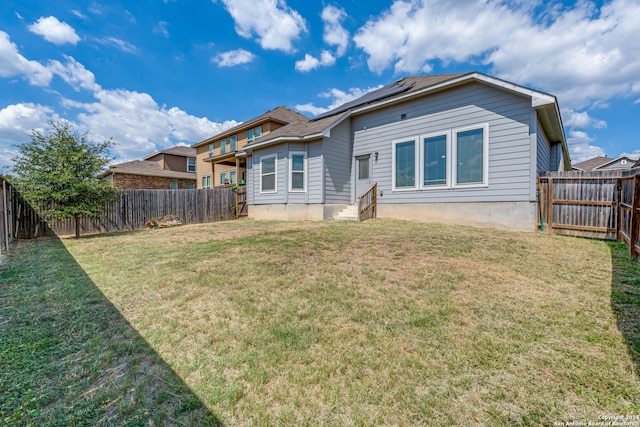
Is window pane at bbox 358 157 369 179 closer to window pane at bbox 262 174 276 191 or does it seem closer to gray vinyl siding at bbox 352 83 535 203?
gray vinyl siding at bbox 352 83 535 203

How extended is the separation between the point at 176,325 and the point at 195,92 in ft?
78.3

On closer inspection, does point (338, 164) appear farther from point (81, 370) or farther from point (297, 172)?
point (81, 370)

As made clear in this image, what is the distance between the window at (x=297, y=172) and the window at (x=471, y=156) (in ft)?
20.1

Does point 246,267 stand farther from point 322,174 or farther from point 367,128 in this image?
point 367,128

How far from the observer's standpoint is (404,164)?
1048 cm

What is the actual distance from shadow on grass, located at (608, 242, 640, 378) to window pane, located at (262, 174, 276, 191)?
1103cm

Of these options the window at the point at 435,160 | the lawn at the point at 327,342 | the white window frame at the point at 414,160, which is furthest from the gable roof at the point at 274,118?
the lawn at the point at 327,342

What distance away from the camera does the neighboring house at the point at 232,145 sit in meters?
19.6

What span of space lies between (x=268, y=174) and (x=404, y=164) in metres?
6.27

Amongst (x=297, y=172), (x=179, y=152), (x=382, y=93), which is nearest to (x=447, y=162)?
(x=382, y=93)

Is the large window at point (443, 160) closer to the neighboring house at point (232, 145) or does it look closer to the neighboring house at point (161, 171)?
the neighboring house at point (232, 145)

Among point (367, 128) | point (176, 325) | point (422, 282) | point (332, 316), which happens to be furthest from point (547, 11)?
point (176, 325)

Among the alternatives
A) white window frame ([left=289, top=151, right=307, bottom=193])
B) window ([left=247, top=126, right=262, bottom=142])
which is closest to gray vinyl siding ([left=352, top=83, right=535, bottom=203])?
white window frame ([left=289, top=151, right=307, bottom=193])

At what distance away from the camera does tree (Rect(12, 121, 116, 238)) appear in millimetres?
8328
